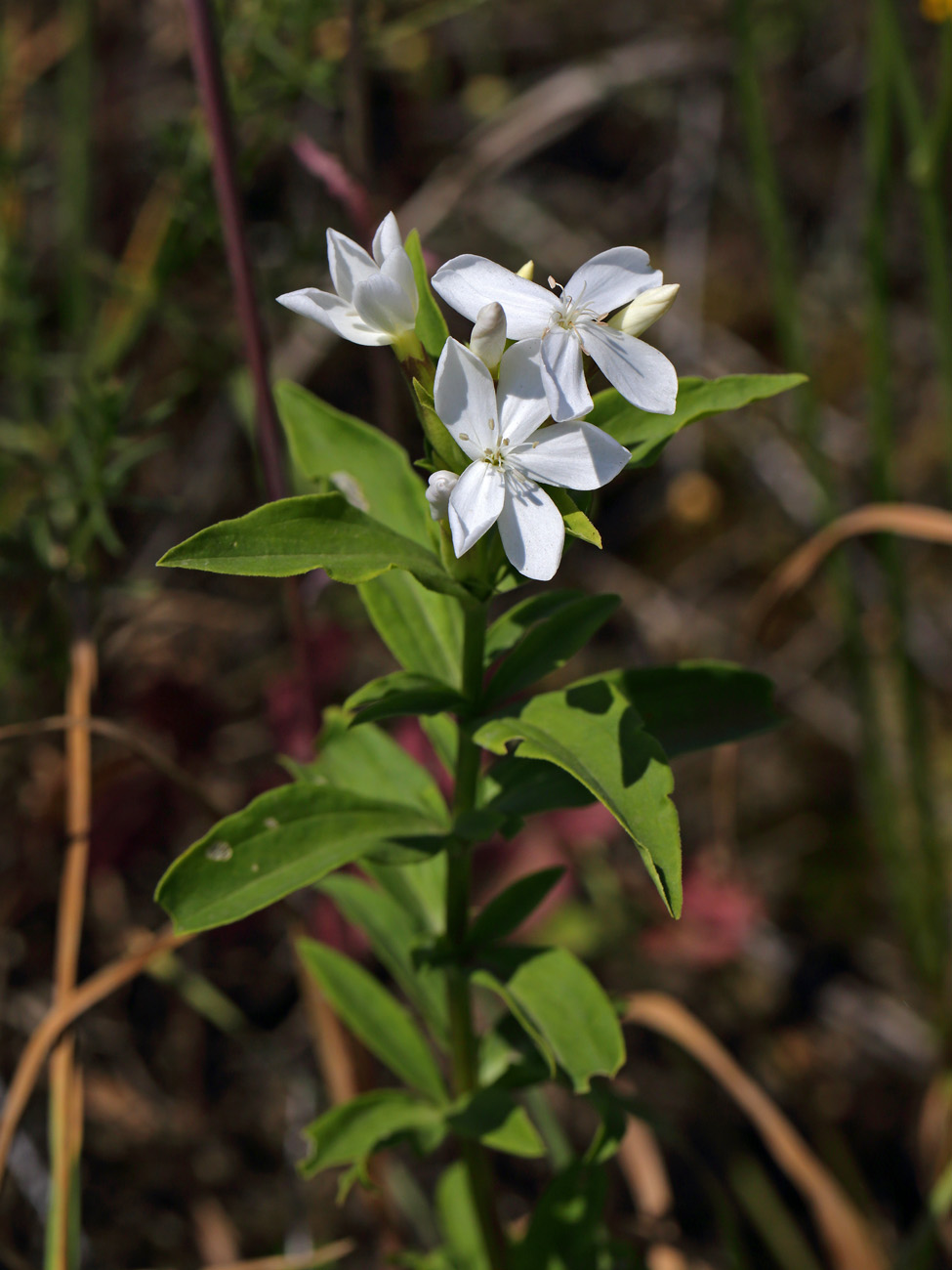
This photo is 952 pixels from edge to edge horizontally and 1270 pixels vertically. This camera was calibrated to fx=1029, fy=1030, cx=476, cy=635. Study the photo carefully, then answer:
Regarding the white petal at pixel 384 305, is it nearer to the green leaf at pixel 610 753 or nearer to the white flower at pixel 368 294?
the white flower at pixel 368 294

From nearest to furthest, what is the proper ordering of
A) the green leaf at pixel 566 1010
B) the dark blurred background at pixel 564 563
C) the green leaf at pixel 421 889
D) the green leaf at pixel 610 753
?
the green leaf at pixel 610 753
the green leaf at pixel 566 1010
the green leaf at pixel 421 889
the dark blurred background at pixel 564 563

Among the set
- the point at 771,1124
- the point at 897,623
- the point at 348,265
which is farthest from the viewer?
the point at 897,623

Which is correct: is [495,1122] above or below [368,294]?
below

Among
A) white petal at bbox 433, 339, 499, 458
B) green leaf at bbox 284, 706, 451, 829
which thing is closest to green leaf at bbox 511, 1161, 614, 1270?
green leaf at bbox 284, 706, 451, 829

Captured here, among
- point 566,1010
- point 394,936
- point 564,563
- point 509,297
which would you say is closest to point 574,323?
point 509,297

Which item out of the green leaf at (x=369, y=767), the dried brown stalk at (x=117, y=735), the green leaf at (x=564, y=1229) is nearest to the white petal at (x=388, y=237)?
the green leaf at (x=369, y=767)

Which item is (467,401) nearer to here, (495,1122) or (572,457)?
(572,457)

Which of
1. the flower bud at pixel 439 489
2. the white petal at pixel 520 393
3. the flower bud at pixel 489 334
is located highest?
the flower bud at pixel 489 334
